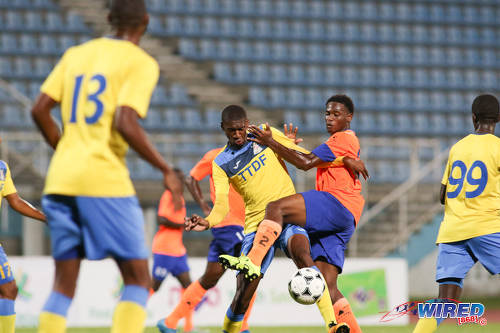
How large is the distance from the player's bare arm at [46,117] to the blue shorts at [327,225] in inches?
82.1

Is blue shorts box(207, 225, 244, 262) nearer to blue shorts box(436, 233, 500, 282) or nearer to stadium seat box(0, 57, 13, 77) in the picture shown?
blue shorts box(436, 233, 500, 282)

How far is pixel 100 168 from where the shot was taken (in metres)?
3.38

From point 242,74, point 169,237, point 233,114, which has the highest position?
point 242,74

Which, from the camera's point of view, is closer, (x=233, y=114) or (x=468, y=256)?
(x=468, y=256)

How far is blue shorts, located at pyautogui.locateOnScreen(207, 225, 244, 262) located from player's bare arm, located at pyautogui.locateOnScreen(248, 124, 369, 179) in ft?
5.92

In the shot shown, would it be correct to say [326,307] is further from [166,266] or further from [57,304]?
[166,266]

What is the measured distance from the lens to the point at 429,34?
66.3 ft

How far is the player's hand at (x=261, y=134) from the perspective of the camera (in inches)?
Result: 208

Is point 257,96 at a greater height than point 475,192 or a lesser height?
greater

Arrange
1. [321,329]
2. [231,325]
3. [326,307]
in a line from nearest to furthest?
[326,307], [231,325], [321,329]

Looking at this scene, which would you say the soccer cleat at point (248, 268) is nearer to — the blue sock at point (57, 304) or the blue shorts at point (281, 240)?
the blue shorts at point (281, 240)

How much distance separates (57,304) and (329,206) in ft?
7.64

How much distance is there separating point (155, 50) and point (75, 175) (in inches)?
618

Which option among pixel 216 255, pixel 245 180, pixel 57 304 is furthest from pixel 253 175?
pixel 57 304
